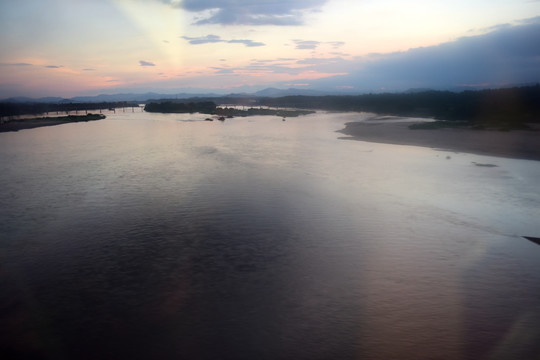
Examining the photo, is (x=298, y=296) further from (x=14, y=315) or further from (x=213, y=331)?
(x=14, y=315)

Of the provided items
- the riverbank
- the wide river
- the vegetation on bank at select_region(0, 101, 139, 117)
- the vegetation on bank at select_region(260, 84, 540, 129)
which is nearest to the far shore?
the vegetation on bank at select_region(260, 84, 540, 129)

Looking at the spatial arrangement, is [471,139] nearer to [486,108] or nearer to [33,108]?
[486,108]

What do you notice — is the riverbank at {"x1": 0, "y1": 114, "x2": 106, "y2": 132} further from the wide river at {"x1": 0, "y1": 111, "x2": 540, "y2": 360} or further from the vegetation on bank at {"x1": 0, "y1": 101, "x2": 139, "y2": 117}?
the wide river at {"x1": 0, "y1": 111, "x2": 540, "y2": 360}

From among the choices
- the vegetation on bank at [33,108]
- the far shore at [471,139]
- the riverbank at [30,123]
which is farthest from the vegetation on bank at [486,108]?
the vegetation on bank at [33,108]

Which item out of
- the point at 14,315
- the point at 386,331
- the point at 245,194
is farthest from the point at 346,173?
the point at 14,315

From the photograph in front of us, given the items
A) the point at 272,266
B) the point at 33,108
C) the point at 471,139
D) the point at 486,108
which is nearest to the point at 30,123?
the point at 33,108
